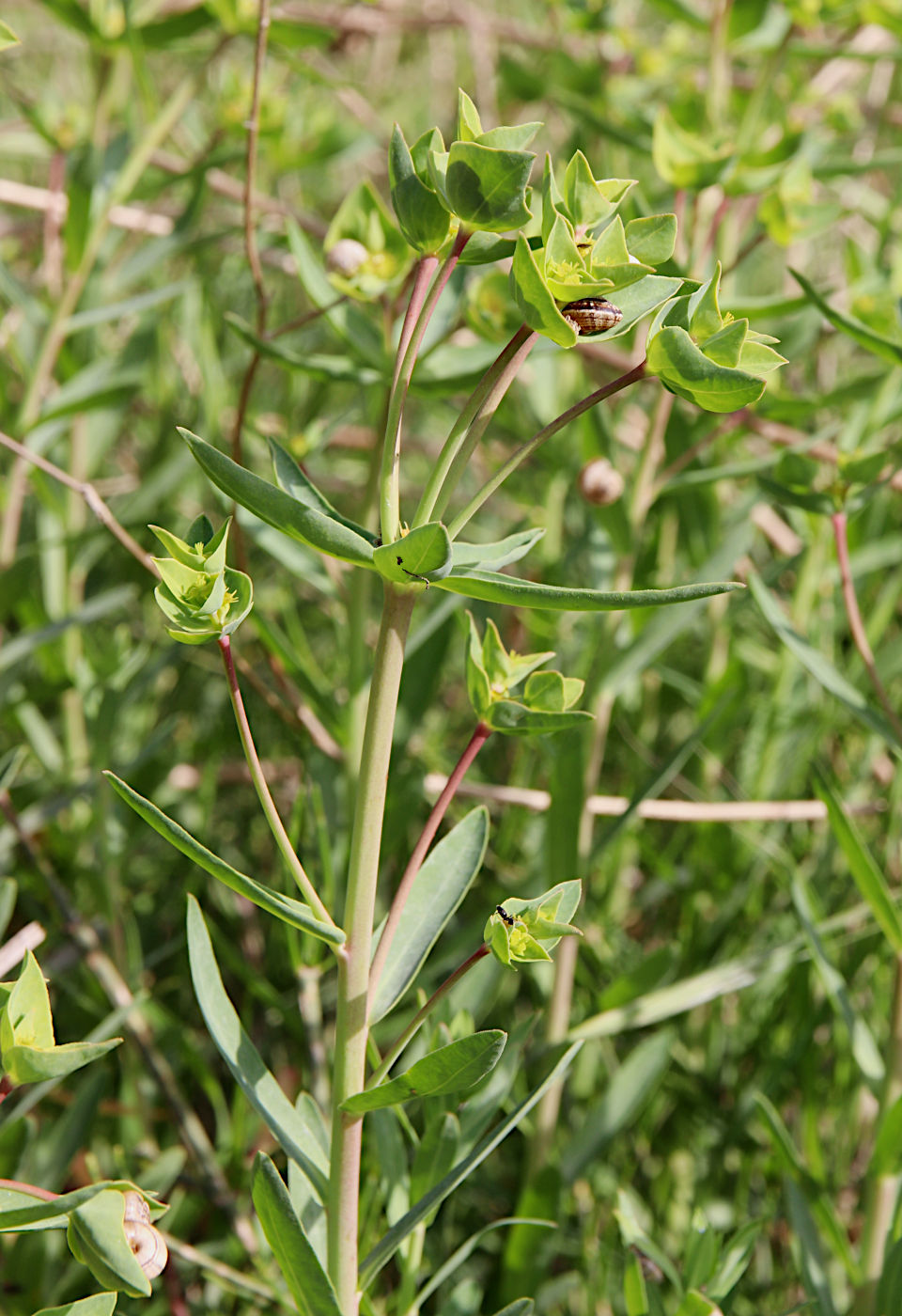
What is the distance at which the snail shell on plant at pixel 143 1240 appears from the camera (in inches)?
20.9

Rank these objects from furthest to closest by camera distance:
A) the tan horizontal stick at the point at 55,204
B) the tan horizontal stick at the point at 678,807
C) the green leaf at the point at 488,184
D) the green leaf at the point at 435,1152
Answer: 1. the tan horizontal stick at the point at 55,204
2. the tan horizontal stick at the point at 678,807
3. the green leaf at the point at 435,1152
4. the green leaf at the point at 488,184

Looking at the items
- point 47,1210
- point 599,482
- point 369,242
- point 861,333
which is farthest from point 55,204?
point 47,1210

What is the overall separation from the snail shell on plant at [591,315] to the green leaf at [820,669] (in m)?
0.43

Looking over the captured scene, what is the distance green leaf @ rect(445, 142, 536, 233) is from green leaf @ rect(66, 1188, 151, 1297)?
459 millimetres

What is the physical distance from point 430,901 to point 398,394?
293 mm

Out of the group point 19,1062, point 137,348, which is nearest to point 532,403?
point 137,348

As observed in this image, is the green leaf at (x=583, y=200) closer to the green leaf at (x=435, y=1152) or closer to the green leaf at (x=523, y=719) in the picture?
the green leaf at (x=523, y=719)

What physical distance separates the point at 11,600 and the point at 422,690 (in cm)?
43

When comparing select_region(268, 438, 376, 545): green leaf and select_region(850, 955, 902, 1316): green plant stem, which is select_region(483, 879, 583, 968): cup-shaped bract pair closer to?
select_region(268, 438, 376, 545): green leaf

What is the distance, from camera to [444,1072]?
21.5 inches

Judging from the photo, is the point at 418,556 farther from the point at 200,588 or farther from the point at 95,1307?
the point at 95,1307

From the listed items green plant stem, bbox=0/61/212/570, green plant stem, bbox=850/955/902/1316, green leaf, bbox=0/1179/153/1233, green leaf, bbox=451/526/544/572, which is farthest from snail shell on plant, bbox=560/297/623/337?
green plant stem, bbox=0/61/212/570

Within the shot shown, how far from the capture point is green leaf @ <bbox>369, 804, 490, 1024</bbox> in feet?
2.10

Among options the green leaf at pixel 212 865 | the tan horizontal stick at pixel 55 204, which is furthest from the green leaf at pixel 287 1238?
the tan horizontal stick at pixel 55 204
